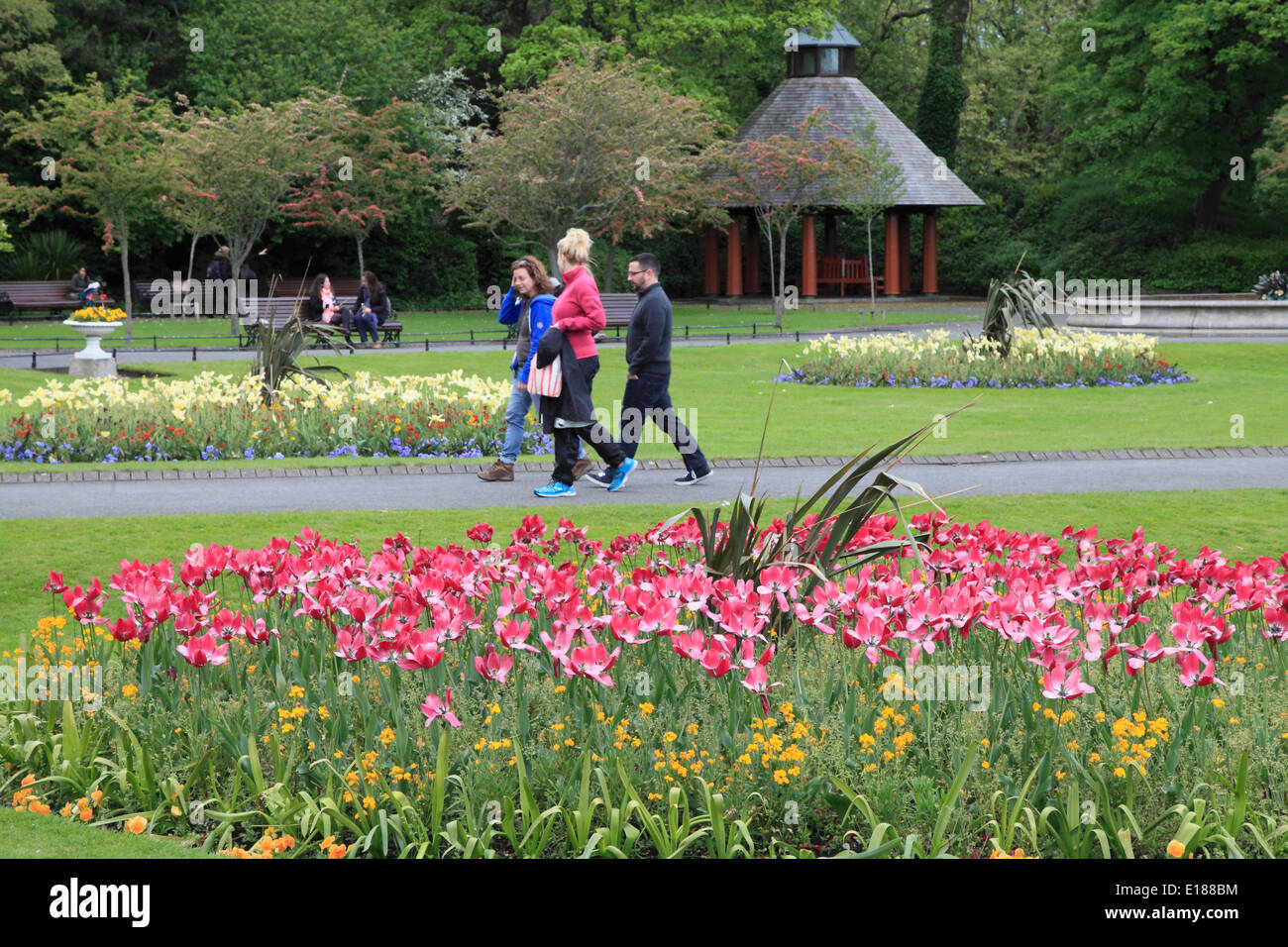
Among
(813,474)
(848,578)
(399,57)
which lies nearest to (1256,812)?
(848,578)

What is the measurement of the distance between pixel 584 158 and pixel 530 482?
21846mm

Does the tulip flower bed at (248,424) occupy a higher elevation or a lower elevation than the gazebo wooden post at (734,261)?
lower

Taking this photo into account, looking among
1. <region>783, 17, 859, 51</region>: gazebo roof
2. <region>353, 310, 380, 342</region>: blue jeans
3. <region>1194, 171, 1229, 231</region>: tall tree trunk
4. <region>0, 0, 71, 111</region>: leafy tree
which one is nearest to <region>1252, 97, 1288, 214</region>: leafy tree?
<region>1194, 171, 1229, 231</region>: tall tree trunk

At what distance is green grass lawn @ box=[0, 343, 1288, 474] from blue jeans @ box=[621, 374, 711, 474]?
65.9 inches

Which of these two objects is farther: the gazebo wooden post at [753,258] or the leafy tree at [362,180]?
the gazebo wooden post at [753,258]

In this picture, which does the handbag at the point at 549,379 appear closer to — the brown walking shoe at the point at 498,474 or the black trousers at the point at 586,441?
the black trousers at the point at 586,441

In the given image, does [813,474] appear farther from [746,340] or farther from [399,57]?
[399,57]

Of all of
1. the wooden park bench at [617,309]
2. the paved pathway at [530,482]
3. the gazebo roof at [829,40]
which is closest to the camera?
the paved pathway at [530,482]

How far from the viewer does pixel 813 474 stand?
11.2 meters

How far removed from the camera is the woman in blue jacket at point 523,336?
10812 millimetres

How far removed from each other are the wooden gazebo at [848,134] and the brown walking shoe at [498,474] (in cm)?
2944

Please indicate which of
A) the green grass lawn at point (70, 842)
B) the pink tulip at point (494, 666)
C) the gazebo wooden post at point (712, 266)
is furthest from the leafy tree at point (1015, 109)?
the green grass lawn at point (70, 842)

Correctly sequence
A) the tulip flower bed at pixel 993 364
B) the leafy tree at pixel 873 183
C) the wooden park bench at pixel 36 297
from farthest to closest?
the leafy tree at pixel 873 183 < the wooden park bench at pixel 36 297 < the tulip flower bed at pixel 993 364

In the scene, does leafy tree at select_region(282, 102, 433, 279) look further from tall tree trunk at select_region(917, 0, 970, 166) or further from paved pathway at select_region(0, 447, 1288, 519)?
paved pathway at select_region(0, 447, 1288, 519)
